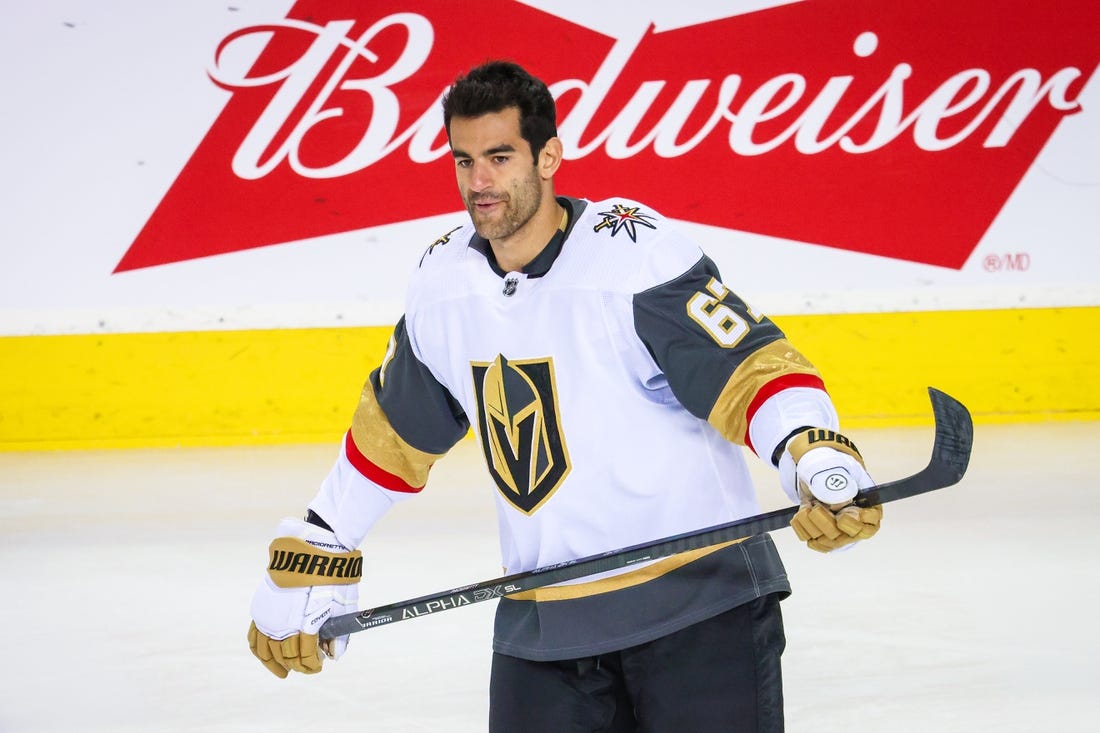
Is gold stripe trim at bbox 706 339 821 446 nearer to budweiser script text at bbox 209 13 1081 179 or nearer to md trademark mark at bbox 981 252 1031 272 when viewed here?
budweiser script text at bbox 209 13 1081 179

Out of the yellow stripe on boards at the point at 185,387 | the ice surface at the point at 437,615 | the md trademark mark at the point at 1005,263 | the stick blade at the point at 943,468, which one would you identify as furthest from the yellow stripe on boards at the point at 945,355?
the stick blade at the point at 943,468

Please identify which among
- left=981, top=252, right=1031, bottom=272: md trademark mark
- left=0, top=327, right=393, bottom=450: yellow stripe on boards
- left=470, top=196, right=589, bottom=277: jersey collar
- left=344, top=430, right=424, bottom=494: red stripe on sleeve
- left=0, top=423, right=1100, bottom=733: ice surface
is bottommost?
left=0, top=327, right=393, bottom=450: yellow stripe on boards

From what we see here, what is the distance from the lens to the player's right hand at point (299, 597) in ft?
5.97

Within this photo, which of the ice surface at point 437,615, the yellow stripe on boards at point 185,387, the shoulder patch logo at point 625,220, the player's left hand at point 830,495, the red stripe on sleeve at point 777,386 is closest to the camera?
the player's left hand at point 830,495

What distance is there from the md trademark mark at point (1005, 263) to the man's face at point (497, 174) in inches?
184

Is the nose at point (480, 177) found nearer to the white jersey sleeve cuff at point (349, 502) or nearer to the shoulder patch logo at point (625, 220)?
the shoulder patch logo at point (625, 220)

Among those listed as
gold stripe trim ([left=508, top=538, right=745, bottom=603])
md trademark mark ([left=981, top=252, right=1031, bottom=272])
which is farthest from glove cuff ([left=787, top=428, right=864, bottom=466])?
md trademark mark ([left=981, top=252, right=1031, bottom=272])

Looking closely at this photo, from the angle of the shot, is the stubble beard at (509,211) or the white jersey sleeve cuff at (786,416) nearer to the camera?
the white jersey sleeve cuff at (786,416)

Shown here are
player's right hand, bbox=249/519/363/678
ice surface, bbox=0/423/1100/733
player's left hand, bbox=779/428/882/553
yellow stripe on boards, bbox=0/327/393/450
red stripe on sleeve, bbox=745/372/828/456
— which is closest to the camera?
player's left hand, bbox=779/428/882/553

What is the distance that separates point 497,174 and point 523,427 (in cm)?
31

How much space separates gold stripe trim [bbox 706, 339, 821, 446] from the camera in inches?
61.9

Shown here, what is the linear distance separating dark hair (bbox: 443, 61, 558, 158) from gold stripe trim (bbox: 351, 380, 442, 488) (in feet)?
1.33

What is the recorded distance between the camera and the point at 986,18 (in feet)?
19.5

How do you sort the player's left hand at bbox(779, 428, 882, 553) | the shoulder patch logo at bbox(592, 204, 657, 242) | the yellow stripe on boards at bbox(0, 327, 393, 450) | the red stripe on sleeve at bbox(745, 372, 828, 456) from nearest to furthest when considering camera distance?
the player's left hand at bbox(779, 428, 882, 553) < the red stripe on sleeve at bbox(745, 372, 828, 456) < the shoulder patch logo at bbox(592, 204, 657, 242) < the yellow stripe on boards at bbox(0, 327, 393, 450)
